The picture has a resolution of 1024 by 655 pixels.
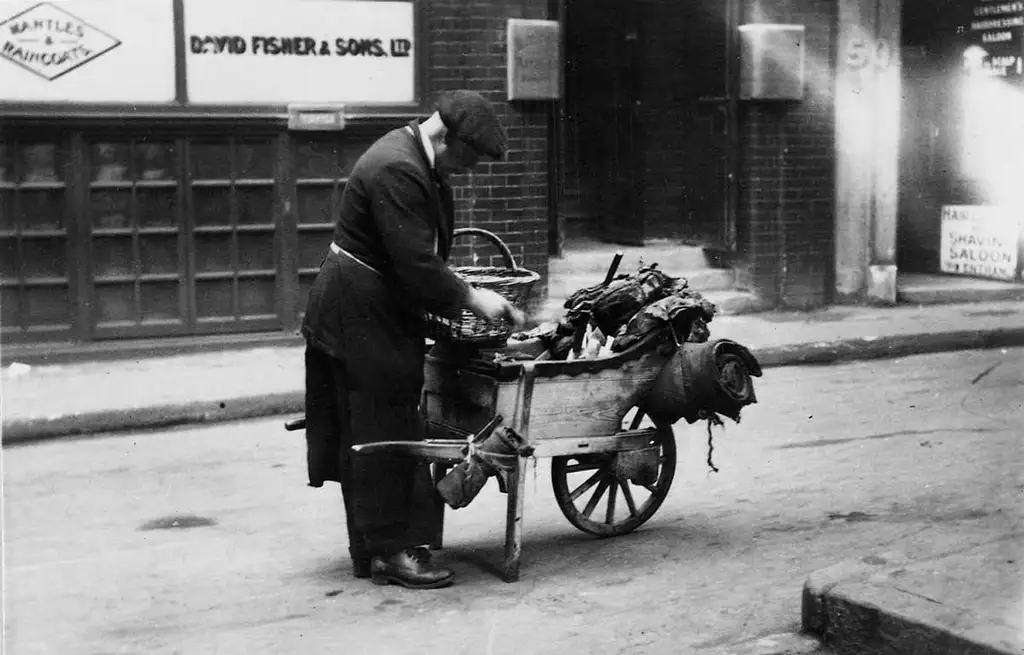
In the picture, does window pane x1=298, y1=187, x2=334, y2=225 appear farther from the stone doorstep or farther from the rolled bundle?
the stone doorstep

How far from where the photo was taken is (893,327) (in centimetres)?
1248

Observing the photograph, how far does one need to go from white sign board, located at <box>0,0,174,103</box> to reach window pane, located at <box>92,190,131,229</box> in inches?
29.3

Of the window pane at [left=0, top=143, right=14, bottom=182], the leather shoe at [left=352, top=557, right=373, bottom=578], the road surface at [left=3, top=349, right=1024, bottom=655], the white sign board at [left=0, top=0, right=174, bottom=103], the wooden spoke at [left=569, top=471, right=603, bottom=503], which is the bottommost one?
the road surface at [left=3, top=349, right=1024, bottom=655]

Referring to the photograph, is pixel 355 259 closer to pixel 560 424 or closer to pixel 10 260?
pixel 560 424

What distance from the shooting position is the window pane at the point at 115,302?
1102 centimetres

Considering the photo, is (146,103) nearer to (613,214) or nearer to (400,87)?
(400,87)

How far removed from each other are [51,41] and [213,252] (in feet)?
6.76

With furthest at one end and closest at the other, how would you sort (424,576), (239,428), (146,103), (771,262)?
(771,262) < (146,103) < (239,428) < (424,576)

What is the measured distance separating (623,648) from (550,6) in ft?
28.2

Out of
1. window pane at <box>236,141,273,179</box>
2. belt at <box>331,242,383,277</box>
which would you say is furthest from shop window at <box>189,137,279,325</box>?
belt at <box>331,242,383,277</box>

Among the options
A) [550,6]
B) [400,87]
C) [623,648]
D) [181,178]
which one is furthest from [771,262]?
[623,648]

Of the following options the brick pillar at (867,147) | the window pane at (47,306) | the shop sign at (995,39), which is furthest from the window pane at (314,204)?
the shop sign at (995,39)

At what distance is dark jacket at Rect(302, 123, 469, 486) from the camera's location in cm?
531

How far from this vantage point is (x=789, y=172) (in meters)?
13.5
